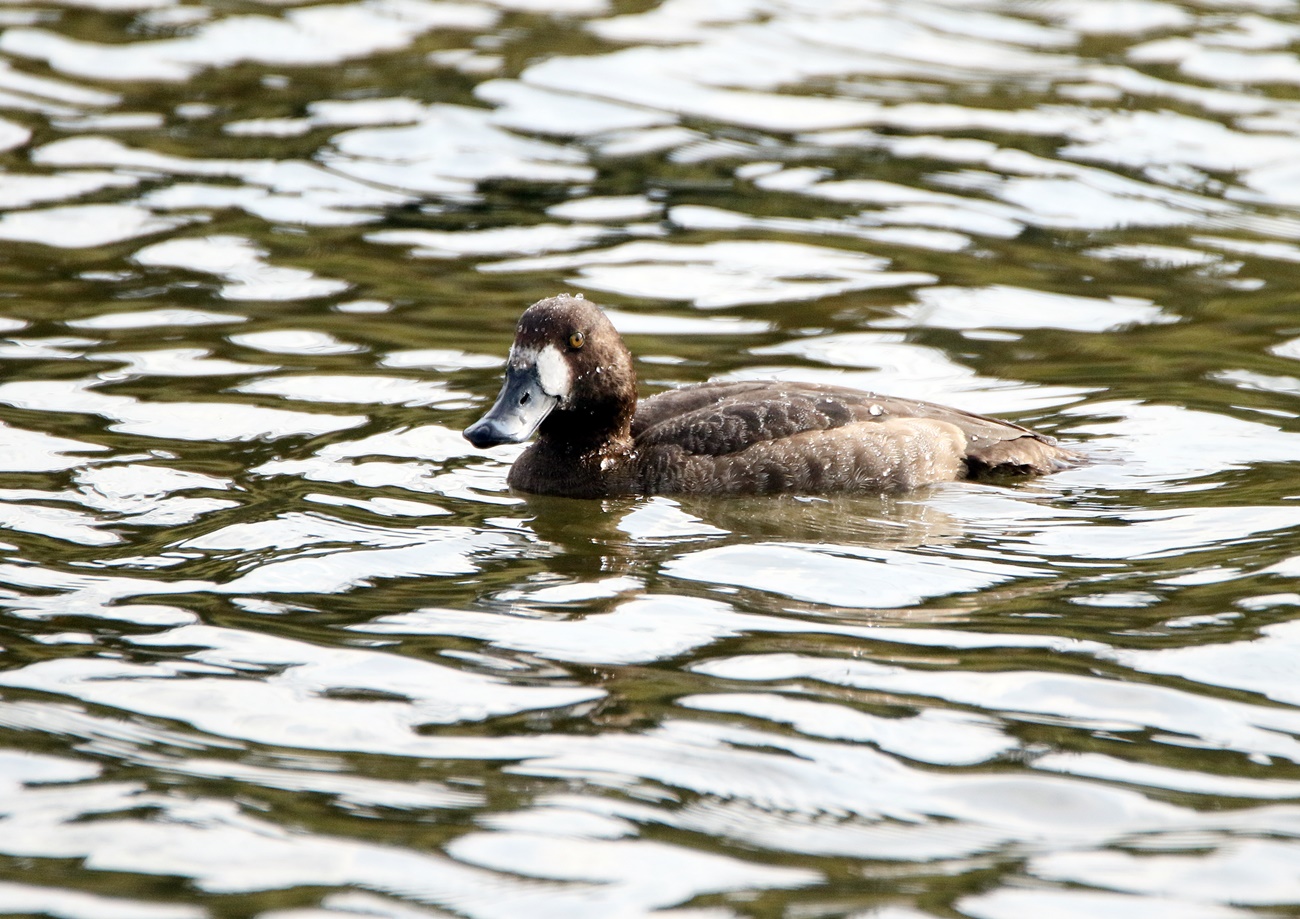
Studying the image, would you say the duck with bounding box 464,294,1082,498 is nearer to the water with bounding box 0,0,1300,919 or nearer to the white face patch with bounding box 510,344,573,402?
the white face patch with bounding box 510,344,573,402

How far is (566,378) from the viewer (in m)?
7.74

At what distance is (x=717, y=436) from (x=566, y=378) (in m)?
0.72

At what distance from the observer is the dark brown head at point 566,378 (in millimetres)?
7637

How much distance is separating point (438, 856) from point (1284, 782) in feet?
7.74

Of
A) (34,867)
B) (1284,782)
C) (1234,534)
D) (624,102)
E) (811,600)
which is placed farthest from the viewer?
(624,102)

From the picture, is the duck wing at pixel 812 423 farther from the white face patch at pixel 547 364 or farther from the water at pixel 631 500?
the white face patch at pixel 547 364

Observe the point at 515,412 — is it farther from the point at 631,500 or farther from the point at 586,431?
the point at 631,500

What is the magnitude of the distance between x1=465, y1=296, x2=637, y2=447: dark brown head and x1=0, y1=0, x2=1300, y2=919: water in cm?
40

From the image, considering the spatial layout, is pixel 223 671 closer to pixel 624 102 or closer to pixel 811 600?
pixel 811 600

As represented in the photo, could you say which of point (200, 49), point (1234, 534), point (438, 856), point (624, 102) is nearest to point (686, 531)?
point (1234, 534)

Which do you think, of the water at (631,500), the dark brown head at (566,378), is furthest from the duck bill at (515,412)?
the water at (631,500)

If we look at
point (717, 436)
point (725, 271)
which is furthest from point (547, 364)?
point (725, 271)

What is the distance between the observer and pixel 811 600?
20.7ft

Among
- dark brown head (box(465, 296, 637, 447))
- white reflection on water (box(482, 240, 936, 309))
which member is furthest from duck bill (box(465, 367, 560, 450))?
white reflection on water (box(482, 240, 936, 309))
